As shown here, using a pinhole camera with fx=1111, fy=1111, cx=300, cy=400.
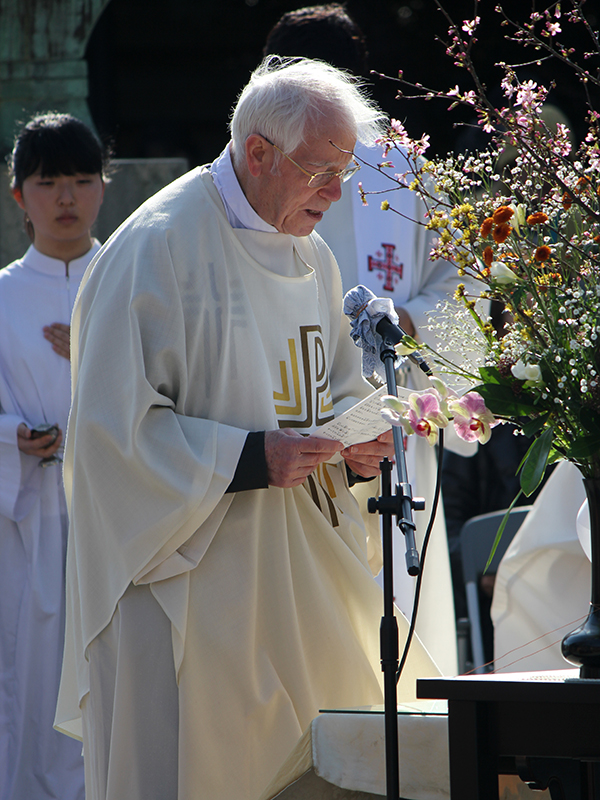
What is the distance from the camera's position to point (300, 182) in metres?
2.75

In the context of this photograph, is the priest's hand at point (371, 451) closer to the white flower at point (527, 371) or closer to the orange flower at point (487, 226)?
the white flower at point (527, 371)

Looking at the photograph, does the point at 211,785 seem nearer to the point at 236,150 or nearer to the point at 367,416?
the point at 367,416

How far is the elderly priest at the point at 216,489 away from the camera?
2531 millimetres

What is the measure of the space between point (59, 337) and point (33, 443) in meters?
0.45

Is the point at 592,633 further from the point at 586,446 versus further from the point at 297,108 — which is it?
the point at 297,108

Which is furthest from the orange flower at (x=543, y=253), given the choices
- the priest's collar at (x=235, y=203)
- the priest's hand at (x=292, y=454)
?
the priest's collar at (x=235, y=203)

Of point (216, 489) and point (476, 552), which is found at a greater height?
point (216, 489)

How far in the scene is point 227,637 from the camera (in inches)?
102

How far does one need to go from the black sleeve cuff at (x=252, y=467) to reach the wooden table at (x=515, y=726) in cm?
70

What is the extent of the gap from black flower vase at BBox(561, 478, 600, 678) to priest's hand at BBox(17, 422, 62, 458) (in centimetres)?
230

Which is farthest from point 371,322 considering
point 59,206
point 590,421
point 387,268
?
point 59,206

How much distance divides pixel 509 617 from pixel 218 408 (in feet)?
5.96

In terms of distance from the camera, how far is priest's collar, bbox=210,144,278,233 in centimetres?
281

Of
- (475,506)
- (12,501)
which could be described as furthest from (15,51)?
(475,506)
